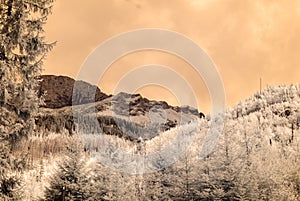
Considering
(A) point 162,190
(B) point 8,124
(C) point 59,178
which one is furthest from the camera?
(A) point 162,190

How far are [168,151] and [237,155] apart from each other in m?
11.6

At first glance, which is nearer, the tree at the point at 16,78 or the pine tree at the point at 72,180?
the tree at the point at 16,78

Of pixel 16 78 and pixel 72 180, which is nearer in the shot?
pixel 16 78

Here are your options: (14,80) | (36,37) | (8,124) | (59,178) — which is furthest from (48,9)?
(59,178)

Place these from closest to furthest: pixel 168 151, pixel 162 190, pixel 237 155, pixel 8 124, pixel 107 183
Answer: pixel 8 124
pixel 107 183
pixel 237 155
pixel 162 190
pixel 168 151

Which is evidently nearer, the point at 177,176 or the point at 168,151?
the point at 177,176

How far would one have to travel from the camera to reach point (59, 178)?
35125 millimetres

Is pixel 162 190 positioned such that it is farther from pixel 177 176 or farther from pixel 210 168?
pixel 210 168

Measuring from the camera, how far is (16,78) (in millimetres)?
15906

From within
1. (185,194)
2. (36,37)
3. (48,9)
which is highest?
(48,9)

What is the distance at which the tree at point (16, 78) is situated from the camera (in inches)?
615

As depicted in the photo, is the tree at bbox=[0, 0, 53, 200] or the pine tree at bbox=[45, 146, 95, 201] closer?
the tree at bbox=[0, 0, 53, 200]

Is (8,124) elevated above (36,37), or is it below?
below

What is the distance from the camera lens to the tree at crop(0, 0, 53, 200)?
1562cm
